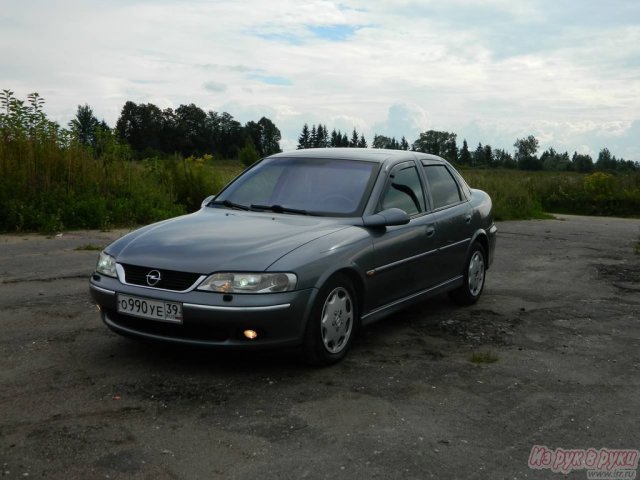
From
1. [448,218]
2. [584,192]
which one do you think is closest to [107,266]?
[448,218]

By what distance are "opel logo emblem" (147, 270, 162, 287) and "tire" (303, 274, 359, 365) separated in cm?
103

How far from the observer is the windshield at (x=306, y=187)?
19.6ft

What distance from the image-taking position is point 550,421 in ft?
14.4

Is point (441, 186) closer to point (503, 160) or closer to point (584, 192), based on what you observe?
point (584, 192)

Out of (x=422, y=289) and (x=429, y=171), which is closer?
(x=422, y=289)

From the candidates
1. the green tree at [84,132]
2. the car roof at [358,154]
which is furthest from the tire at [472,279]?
the green tree at [84,132]

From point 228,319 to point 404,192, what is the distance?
2.37 m

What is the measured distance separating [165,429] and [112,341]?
1932 mm

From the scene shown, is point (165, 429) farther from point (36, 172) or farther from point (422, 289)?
point (36, 172)

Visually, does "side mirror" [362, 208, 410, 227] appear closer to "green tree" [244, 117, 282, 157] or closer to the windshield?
the windshield

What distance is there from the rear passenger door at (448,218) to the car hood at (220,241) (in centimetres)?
150

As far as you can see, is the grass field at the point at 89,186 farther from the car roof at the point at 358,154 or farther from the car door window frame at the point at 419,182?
the car door window frame at the point at 419,182

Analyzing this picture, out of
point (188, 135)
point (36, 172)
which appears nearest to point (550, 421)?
Result: point (36, 172)

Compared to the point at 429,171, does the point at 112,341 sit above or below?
below
